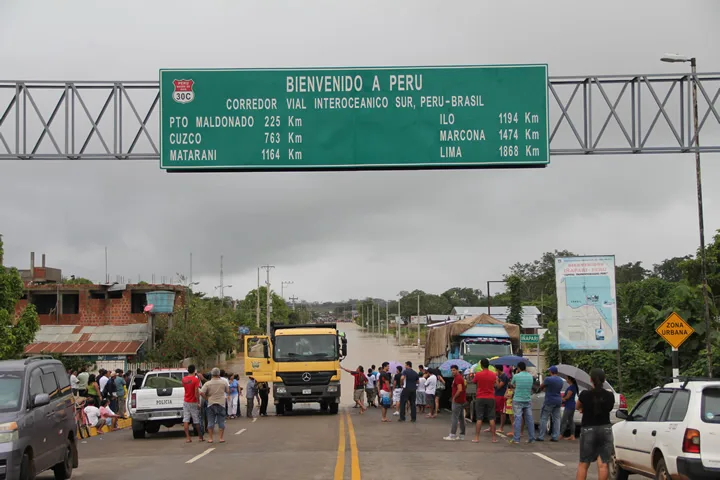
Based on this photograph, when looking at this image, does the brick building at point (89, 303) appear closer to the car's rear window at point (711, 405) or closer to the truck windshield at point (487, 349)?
the truck windshield at point (487, 349)

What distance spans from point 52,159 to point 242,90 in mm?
4587

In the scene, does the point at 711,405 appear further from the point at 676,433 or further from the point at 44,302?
the point at 44,302

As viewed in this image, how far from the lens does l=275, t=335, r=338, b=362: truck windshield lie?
1129 inches

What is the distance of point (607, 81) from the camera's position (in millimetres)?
18781

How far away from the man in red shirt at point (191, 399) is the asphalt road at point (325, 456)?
1.88 feet

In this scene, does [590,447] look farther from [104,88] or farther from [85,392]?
[85,392]

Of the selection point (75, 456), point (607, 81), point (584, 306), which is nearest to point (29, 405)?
point (75, 456)

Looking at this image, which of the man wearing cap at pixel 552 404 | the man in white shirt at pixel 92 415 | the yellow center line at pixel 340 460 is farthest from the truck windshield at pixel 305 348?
the man wearing cap at pixel 552 404

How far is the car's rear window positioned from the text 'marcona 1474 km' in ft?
29.5

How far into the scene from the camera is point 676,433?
33.5ft

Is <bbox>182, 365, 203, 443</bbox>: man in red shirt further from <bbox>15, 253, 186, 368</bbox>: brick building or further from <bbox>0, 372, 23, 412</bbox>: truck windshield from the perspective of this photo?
<bbox>15, 253, 186, 368</bbox>: brick building

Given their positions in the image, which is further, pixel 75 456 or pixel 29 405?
pixel 75 456

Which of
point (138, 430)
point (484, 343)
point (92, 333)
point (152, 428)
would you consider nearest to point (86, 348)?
point (92, 333)

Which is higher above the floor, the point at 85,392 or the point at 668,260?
the point at 668,260
